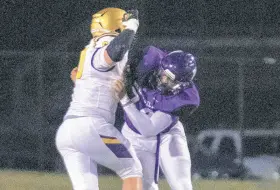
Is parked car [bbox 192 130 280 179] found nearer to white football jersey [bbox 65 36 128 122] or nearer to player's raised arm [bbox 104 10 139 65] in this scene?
white football jersey [bbox 65 36 128 122]

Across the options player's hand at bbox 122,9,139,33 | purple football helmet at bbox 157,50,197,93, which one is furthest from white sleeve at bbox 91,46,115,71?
purple football helmet at bbox 157,50,197,93

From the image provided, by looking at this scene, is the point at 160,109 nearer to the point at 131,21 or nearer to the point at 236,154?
the point at 131,21

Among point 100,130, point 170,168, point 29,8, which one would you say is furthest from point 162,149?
point 29,8

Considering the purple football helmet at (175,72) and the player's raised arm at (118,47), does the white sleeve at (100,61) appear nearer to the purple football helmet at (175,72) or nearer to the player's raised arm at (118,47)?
the player's raised arm at (118,47)

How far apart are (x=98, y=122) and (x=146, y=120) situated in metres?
0.20

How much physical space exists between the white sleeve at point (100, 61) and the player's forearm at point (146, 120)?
185mm

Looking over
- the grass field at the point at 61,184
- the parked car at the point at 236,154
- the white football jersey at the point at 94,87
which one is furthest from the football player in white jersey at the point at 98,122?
the parked car at the point at 236,154

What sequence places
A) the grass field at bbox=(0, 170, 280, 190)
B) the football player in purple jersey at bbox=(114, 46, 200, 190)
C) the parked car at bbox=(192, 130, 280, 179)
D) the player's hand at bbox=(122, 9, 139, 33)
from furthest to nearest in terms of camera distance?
1. the parked car at bbox=(192, 130, 280, 179)
2. the grass field at bbox=(0, 170, 280, 190)
3. the football player in purple jersey at bbox=(114, 46, 200, 190)
4. the player's hand at bbox=(122, 9, 139, 33)

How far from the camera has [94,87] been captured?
9.66 ft

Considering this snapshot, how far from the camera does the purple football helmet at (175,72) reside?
2.99 m

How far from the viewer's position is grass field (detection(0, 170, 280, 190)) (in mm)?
4383

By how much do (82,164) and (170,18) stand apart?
3.27 metres

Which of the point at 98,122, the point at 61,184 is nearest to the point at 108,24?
the point at 98,122

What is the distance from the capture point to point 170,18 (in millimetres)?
6047
